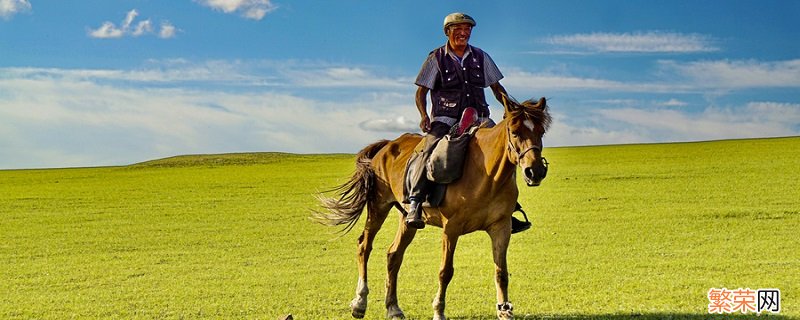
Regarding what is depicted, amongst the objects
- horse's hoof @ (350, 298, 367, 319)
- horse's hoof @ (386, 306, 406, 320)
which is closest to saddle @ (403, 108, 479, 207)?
horse's hoof @ (386, 306, 406, 320)

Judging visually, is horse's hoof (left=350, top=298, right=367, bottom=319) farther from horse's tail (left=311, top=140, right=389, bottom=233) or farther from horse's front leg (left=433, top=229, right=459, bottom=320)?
horse's front leg (left=433, top=229, right=459, bottom=320)

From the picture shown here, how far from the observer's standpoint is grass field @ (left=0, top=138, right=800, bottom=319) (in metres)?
9.95

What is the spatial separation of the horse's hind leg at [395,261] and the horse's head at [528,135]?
1.93m

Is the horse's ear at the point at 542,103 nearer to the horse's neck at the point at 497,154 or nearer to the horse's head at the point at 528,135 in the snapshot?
the horse's head at the point at 528,135

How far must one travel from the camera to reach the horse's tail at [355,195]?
8.70 meters

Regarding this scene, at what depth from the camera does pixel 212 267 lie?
14.1 meters

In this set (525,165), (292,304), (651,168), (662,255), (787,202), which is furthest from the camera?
(651,168)

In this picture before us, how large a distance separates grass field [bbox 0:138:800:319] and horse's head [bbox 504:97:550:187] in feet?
9.34

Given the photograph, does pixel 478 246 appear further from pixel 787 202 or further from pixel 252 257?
pixel 787 202

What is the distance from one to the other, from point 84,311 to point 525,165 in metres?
6.99

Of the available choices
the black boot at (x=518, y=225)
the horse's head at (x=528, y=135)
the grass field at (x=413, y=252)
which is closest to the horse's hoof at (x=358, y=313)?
the grass field at (x=413, y=252)

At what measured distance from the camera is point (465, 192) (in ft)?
22.7

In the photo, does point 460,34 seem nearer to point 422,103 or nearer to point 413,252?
point 422,103

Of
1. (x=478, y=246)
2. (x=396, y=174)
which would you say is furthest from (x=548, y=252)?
(x=396, y=174)
